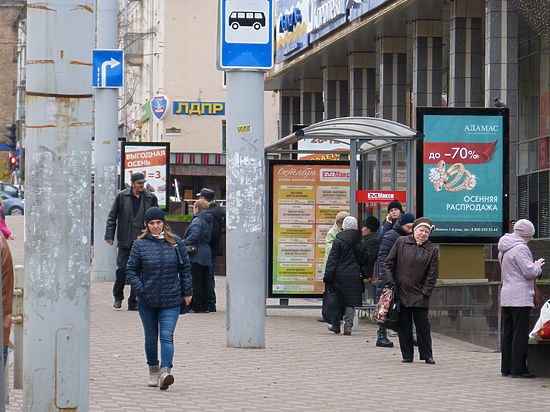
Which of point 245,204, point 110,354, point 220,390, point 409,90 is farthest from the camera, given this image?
point 409,90

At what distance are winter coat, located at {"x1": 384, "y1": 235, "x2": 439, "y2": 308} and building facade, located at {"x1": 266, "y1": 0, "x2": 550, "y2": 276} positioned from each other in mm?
5017

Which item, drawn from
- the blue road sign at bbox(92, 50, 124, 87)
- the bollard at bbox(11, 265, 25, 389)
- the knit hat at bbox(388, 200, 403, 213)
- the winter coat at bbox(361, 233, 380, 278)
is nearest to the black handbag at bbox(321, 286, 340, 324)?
the winter coat at bbox(361, 233, 380, 278)

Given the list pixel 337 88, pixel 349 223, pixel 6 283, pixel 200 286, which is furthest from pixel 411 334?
pixel 337 88

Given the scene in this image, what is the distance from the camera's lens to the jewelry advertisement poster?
17344 mm

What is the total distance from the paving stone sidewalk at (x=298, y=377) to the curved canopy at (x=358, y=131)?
8.47 feet

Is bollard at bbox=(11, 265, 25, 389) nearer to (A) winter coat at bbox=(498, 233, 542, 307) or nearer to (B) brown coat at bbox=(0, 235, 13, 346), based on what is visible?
(B) brown coat at bbox=(0, 235, 13, 346)

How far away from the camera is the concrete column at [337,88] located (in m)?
39.0

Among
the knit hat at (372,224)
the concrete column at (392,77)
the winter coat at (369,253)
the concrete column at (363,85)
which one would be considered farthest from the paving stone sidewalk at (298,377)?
the concrete column at (363,85)

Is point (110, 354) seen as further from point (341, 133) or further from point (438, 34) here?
point (438, 34)

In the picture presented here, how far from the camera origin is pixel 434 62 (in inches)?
1174

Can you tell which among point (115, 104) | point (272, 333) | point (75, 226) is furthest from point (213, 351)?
point (115, 104)

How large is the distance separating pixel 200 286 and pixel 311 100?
2449cm

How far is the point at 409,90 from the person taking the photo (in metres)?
36.3

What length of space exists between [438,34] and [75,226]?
2367 cm
